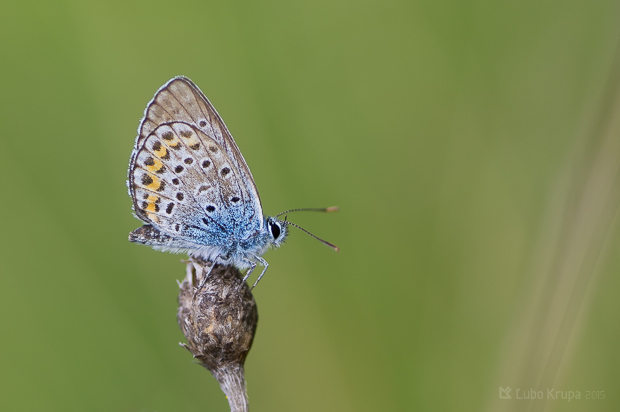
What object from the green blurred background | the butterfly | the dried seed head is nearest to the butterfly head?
the butterfly

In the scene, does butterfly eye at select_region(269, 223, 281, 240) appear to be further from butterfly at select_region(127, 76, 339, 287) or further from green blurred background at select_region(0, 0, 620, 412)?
green blurred background at select_region(0, 0, 620, 412)

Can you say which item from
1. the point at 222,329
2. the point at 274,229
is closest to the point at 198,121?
the point at 274,229

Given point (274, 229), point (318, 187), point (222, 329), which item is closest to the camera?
point (222, 329)

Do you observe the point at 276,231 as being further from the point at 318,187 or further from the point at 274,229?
the point at 318,187

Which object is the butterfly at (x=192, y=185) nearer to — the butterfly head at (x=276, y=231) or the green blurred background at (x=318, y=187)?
the butterfly head at (x=276, y=231)

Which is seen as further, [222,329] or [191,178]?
[191,178]

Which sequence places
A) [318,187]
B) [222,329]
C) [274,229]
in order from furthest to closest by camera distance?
[318,187]
[274,229]
[222,329]
